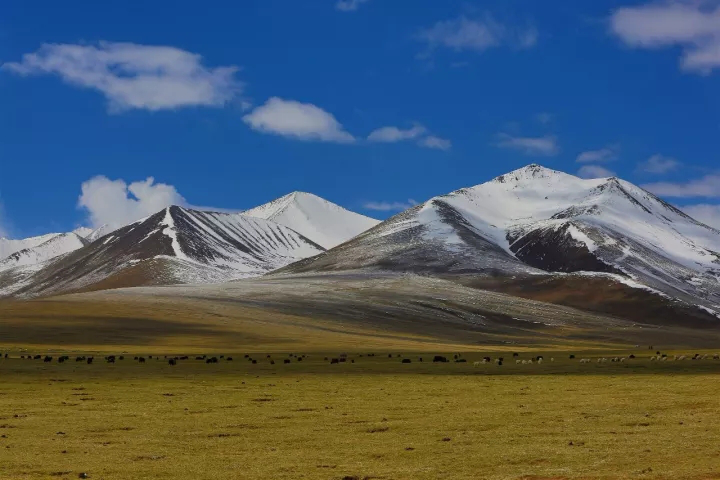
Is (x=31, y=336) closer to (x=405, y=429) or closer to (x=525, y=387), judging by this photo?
(x=525, y=387)

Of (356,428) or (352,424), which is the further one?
(352,424)

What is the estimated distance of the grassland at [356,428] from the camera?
92.3ft

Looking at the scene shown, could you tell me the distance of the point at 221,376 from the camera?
237 ft

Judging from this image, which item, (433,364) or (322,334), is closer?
(433,364)

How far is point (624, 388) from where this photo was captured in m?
57.5

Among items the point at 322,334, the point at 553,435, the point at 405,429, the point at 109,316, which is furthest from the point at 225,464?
the point at 109,316

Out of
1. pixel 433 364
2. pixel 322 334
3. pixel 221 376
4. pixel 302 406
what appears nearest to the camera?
pixel 302 406

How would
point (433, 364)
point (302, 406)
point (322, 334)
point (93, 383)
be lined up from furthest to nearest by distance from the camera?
point (322, 334)
point (433, 364)
point (93, 383)
point (302, 406)

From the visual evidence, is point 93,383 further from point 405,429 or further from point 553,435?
point 553,435

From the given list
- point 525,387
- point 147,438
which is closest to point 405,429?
point 147,438

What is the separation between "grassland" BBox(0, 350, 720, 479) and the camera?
28.1m

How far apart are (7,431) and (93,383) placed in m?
25.9

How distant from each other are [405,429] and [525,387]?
23992mm

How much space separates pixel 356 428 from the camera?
3759 centimetres
